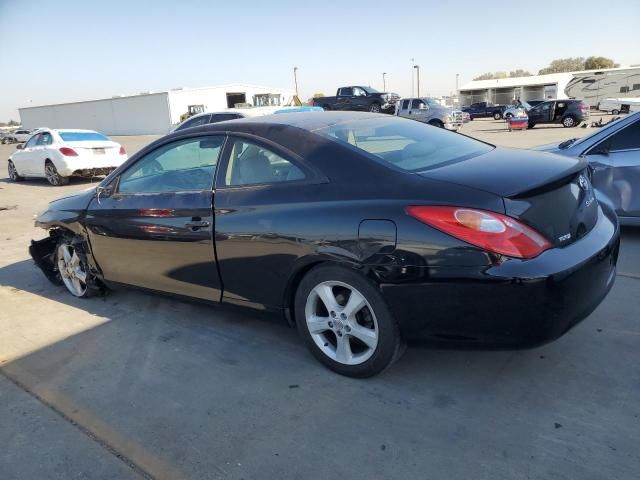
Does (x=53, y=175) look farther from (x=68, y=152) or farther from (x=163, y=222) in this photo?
(x=163, y=222)

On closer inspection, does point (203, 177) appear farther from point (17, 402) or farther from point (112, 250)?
point (17, 402)

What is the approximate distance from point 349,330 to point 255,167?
1.17m

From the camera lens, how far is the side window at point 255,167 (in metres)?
3.06

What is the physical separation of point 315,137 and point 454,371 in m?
1.59

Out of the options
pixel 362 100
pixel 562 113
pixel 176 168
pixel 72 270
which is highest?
pixel 362 100

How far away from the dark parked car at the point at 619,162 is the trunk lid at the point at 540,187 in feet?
8.00

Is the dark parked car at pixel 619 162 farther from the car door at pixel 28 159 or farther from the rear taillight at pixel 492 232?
the car door at pixel 28 159

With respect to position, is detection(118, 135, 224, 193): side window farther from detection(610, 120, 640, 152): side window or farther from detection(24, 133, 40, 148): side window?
detection(24, 133, 40, 148): side window

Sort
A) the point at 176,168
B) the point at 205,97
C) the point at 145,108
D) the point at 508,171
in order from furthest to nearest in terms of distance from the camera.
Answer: the point at 205,97, the point at 145,108, the point at 176,168, the point at 508,171

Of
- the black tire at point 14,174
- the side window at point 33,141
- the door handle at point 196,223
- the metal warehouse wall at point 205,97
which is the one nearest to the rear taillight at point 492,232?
the door handle at point 196,223

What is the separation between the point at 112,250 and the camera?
4027 millimetres

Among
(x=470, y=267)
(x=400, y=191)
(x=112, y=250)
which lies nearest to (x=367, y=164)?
(x=400, y=191)

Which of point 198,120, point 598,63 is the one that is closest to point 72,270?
point 198,120

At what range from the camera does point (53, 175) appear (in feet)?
44.4
